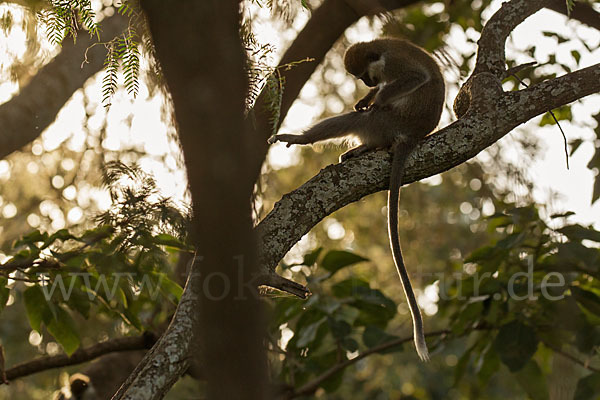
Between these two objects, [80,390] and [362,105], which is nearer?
[80,390]

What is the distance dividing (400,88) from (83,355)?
2593 millimetres

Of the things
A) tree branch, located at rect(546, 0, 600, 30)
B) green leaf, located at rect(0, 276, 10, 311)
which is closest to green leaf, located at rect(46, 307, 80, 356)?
green leaf, located at rect(0, 276, 10, 311)

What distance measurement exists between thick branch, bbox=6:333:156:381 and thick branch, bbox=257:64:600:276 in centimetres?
214

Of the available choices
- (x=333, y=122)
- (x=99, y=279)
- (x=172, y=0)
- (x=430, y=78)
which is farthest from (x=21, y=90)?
(x=172, y=0)

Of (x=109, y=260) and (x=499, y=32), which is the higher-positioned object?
(x=499, y=32)

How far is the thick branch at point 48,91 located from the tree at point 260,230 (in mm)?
15

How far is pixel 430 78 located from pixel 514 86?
1.27m

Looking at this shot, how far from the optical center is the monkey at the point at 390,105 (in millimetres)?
4035

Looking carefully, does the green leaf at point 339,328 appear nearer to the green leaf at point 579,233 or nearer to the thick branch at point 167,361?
the green leaf at point 579,233

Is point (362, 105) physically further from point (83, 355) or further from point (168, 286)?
point (83, 355)

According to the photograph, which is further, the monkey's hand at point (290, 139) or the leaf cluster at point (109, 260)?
the monkey's hand at point (290, 139)

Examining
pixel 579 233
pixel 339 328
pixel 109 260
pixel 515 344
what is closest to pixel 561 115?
pixel 579 233

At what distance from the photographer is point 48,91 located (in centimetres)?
522

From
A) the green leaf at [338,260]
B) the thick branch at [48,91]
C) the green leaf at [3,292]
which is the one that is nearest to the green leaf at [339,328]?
the green leaf at [338,260]
